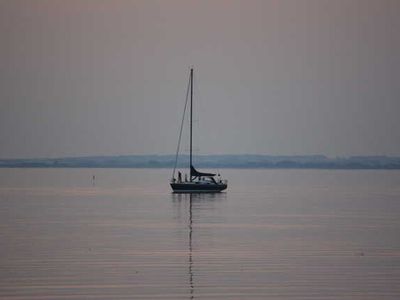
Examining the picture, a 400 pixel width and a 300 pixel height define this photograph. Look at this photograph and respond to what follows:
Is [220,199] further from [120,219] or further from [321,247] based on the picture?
[321,247]

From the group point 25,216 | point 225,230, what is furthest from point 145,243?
point 25,216

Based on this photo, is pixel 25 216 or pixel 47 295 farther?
pixel 25 216

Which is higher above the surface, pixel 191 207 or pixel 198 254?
pixel 191 207

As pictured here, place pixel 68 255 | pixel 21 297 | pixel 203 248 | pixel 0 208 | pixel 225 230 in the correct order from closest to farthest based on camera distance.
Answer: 1. pixel 21 297
2. pixel 68 255
3. pixel 203 248
4. pixel 225 230
5. pixel 0 208

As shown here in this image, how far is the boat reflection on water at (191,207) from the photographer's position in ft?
135

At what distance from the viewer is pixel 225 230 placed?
59562 mm

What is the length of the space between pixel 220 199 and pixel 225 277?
65293mm

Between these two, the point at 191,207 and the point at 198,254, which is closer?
the point at 198,254

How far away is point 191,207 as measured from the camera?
3396 inches

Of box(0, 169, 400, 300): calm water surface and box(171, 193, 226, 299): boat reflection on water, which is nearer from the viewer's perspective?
box(0, 169, 400, 300): calm water surface

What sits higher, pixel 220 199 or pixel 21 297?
pixel 220 199

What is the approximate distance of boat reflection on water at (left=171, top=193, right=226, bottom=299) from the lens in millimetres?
41219

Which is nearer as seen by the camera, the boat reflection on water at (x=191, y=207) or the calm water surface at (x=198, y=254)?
the calm water surface at (x=198, y=254)

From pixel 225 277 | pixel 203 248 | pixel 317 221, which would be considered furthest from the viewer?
pixel 317 221
